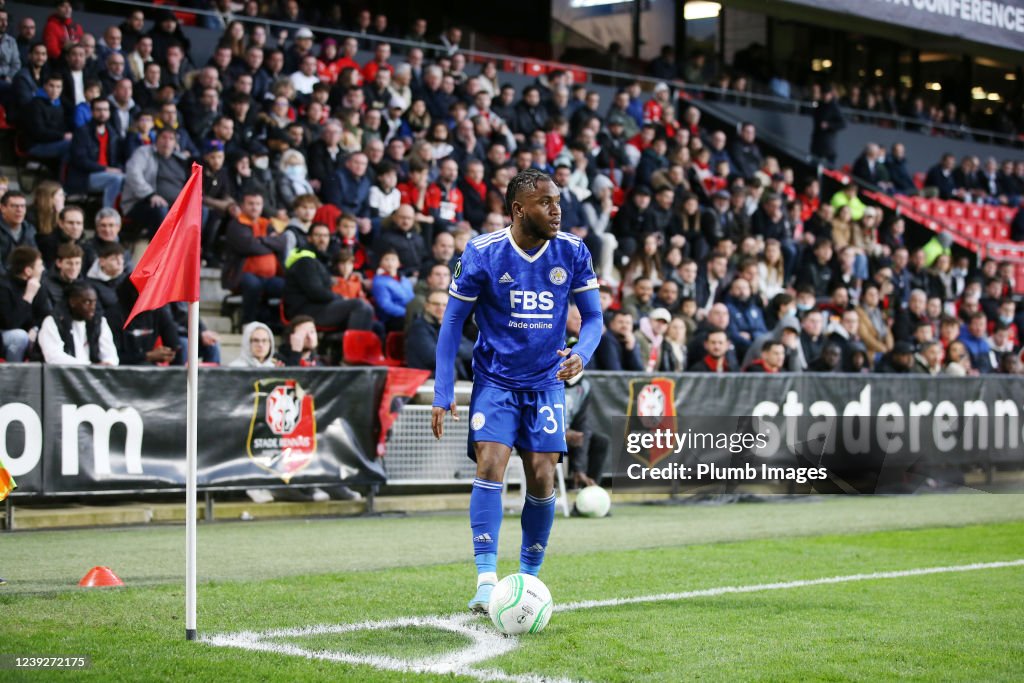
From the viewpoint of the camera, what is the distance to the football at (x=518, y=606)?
20.4 feet

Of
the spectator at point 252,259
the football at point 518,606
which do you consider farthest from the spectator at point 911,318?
the football at point 518,606

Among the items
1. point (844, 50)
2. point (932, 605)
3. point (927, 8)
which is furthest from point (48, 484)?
point (844, 50)

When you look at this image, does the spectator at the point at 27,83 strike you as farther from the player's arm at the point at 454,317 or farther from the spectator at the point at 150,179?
the player's arm at the point at 454,317

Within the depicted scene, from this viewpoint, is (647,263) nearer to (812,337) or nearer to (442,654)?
(812,337)

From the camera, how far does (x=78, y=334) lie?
455 inches

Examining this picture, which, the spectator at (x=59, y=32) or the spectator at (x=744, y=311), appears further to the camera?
the spectator at (x=744, y=311)

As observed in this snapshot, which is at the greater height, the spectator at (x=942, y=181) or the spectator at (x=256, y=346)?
the spectator at (x=942, y=181)

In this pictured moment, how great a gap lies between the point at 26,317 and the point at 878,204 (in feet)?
56.6

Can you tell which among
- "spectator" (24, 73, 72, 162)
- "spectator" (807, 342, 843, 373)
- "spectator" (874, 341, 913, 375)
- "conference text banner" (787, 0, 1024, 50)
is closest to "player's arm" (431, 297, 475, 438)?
"spectator" (24, 73, 72, 162)

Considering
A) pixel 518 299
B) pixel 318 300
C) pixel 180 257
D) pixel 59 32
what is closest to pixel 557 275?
pixel 518 299

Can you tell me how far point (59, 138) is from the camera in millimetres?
14805

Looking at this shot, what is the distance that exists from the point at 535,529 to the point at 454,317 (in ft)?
4.03

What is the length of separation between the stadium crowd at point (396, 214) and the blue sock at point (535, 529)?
583cm

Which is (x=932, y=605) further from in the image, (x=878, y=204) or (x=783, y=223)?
(x=878, y=204)
